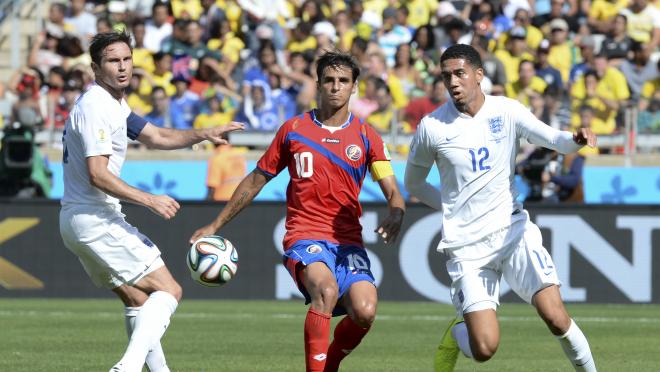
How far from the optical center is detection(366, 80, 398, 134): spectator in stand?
1872cm

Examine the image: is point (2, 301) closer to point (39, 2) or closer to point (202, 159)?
point (202, 159)

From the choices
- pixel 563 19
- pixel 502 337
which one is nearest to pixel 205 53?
pixel 563 19

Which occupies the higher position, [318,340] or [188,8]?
[188,8]

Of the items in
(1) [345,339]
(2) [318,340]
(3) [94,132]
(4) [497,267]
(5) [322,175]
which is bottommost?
(1) [345,339]

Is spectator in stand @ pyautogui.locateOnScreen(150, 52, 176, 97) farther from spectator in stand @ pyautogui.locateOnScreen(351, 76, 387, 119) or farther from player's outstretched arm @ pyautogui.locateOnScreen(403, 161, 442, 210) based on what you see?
player's outstretched arm @ pyautogui.locateOnScreen(403, 161, 442, 210)

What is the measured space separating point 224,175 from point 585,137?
10393 mm

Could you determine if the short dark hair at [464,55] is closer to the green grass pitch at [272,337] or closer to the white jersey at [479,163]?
the white jersey at [479,163]

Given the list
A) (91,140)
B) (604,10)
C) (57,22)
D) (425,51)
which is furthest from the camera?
(57,22)

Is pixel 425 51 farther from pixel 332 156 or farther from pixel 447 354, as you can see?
pixel 447 354

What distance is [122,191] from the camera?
8.06 meters

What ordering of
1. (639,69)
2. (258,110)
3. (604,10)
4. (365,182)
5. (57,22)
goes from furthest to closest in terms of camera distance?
(57,22), (604,10), (639,69), (258,110), (365,182)

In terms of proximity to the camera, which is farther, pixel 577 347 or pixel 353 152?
pixel 353 152

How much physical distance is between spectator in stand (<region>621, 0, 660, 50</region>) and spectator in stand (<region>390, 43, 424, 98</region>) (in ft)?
12.4

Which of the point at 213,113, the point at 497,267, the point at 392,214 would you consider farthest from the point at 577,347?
the point at 213,113
